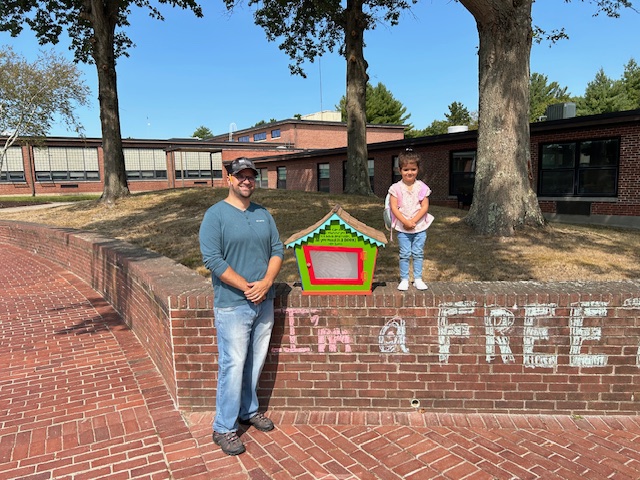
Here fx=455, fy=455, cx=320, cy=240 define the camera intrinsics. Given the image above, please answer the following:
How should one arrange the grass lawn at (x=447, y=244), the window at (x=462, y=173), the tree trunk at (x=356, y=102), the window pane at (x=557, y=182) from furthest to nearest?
the window at (x=462, y=173), the window pane at (x=557, y=182), the tree trunk at (x=356, y=102), the grass lawn at (x=447, y=244)

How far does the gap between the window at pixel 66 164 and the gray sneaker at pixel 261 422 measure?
40.4 m

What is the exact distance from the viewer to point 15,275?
8836 millimetres

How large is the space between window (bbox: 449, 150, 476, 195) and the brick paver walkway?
17.0 metres

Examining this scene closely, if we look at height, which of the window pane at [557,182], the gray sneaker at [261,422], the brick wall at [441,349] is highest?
the window pane at [557,182]

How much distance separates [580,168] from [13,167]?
39962 millimetres

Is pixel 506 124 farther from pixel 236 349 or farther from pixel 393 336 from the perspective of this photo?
pixel 236 349

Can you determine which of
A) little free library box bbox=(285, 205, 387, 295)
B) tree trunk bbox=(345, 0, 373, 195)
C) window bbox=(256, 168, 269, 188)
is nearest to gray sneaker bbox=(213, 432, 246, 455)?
little free library box bbox=(285, 205, 387, 295)

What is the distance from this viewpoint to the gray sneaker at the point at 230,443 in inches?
118

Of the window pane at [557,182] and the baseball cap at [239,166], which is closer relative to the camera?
the baseball cap at [239,166]

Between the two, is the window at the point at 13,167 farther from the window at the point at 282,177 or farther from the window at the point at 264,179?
the window at the point at 282,177

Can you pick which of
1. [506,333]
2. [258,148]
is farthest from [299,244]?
[258,148]

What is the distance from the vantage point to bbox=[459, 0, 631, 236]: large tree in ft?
25.1

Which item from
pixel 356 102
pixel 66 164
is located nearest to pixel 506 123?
pixel 356 102

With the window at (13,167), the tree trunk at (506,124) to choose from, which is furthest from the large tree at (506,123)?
the window at (13,167)
